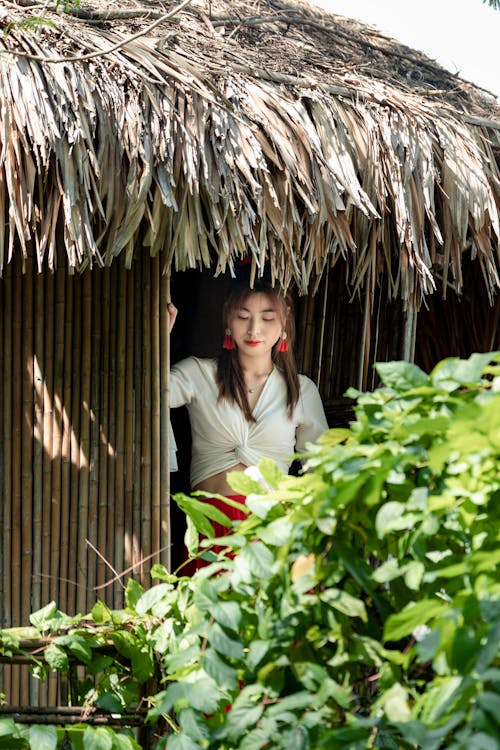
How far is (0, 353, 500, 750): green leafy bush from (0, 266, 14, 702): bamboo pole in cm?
169

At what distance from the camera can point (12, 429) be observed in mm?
3725

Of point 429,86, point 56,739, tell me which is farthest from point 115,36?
point 56,739

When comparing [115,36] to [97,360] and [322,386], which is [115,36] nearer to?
[97,360]

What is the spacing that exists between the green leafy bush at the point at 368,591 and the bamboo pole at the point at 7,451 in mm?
1692

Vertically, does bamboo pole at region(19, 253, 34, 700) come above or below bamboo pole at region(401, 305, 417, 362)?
below

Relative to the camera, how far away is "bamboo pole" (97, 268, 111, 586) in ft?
12.5

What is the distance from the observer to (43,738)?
225 centimetres

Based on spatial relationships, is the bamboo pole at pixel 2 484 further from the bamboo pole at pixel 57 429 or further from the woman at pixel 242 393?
the woman at pixel 242 393

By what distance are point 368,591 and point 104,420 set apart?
2.09 m

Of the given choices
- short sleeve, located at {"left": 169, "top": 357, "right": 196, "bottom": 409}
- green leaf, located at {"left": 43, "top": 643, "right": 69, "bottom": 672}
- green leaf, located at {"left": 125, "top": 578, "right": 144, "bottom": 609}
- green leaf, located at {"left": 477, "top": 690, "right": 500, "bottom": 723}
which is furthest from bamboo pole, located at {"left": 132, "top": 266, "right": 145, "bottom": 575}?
green leaf, located at {"left": 477, "top": 690, "right": 500, "bottom": 723}

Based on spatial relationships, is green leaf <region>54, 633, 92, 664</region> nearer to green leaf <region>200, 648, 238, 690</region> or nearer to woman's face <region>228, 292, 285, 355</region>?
green leaf <region>200, 648, 238, 690</region>

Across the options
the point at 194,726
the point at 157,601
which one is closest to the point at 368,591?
the point at 194,726

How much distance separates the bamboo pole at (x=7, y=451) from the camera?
3695 millimetres

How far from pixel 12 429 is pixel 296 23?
218 centimetres
